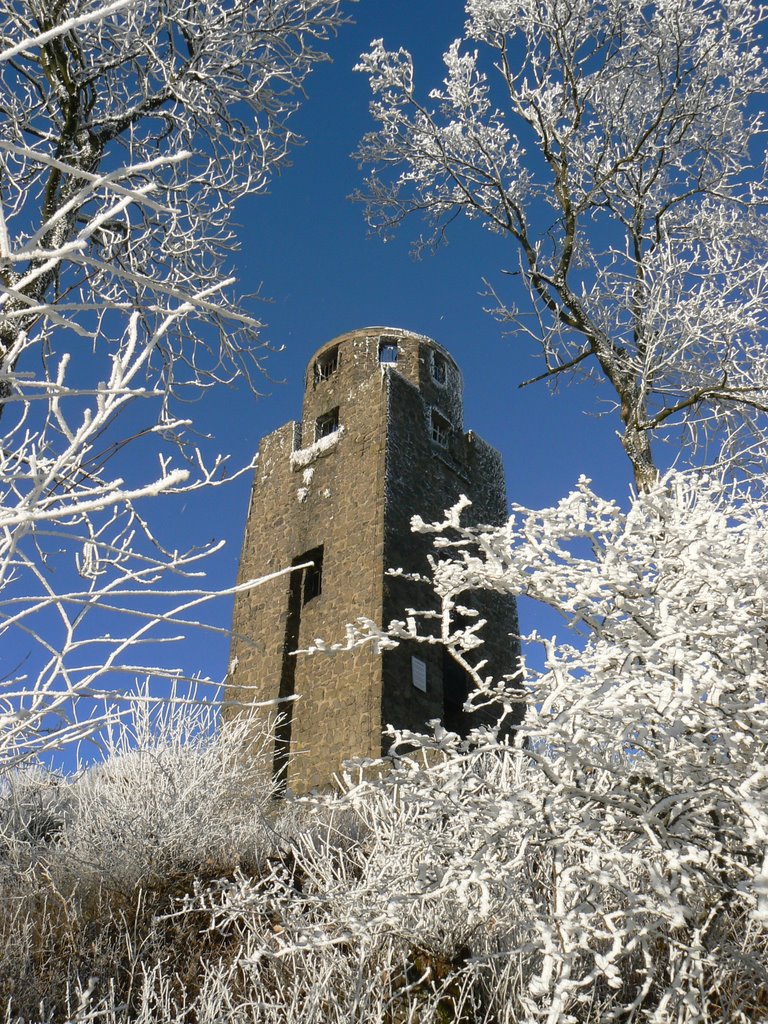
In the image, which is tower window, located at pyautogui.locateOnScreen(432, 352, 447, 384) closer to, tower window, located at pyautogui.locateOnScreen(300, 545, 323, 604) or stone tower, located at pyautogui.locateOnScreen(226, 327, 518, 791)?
stone tower, located at pyautogui.locateOnScreen(226, 327, 518, 791)

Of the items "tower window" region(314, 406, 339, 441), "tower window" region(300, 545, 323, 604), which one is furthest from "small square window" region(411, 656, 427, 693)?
"tower window" region(314, 406, 339, 441)

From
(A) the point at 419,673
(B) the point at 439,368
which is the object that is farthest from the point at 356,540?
(B) the point at 439,368

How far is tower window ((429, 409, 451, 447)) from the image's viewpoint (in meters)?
15.0

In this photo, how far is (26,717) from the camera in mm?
1934

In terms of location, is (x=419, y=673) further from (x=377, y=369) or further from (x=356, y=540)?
(x=377, y=369)

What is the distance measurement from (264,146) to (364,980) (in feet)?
15.5

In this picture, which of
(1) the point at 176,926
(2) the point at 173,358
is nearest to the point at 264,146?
(2) the point at 173,358

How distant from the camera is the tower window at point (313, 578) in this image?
13.4m

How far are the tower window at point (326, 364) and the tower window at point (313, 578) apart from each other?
4.07 m

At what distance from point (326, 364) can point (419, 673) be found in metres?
7.30

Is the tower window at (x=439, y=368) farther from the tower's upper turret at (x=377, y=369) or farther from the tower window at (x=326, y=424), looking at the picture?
the tower window at (x=326, y=424)

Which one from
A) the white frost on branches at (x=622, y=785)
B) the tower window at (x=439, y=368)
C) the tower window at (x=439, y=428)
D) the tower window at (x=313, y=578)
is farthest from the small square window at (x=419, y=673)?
the white frost on branches at (x=622, y=785)

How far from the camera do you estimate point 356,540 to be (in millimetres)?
12703

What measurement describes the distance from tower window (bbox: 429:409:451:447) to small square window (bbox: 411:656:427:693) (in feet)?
15.4
